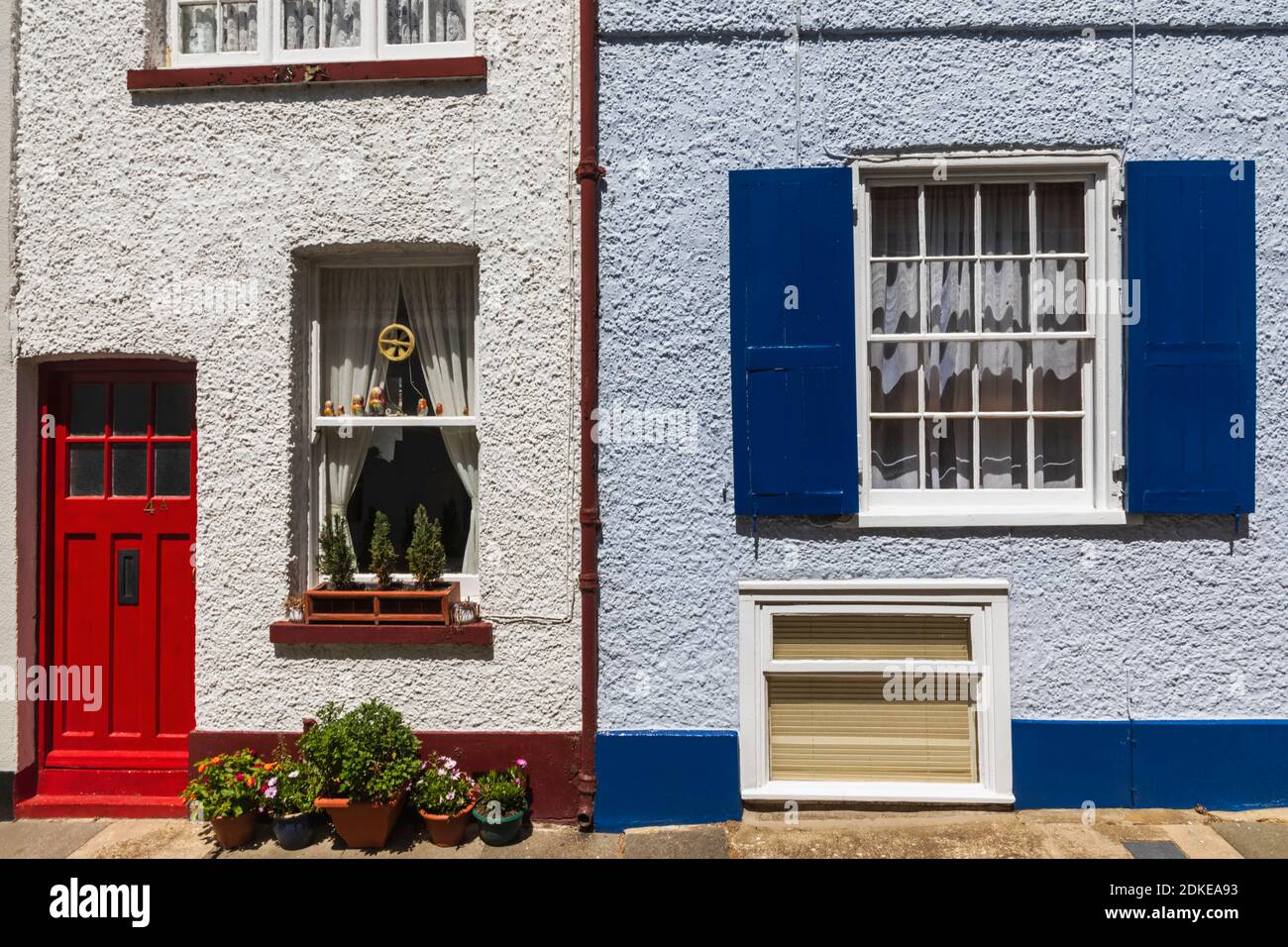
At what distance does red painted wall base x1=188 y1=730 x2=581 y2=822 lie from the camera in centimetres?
410

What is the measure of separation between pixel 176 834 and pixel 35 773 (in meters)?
1.03

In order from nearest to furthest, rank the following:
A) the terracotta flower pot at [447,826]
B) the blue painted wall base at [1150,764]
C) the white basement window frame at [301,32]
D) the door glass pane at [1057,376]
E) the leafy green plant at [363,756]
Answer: the leafy green plant at [363,756], the terracotta flower pot at [447,826], the blue painted wall base at [1150,764], the door glass pane at [1057,376], the white basement window frame at [301,32]

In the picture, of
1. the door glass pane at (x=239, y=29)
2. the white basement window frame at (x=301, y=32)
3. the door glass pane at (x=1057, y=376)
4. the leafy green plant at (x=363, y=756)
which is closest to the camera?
the leafy green plant at (x=363, y=756)

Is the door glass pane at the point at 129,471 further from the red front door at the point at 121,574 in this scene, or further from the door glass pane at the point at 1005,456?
the door glass pane at the point at 1005,456

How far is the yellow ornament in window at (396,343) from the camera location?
172 inches

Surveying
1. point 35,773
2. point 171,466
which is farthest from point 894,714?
point 35,773

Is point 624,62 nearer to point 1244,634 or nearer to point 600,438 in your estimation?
point 600,438

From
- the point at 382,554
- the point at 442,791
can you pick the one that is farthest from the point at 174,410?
the point at 442,791

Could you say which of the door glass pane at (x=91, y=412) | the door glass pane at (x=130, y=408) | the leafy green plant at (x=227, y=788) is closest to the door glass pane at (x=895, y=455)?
the leafy green plant at (x=227, y=788)

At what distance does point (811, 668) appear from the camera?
4125mm

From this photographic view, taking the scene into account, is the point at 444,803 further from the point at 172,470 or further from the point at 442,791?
the point at 172,470

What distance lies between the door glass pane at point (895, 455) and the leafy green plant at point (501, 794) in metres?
2.49

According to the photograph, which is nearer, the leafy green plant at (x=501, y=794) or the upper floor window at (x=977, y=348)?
the leafy green plant at (x=501, y=794)

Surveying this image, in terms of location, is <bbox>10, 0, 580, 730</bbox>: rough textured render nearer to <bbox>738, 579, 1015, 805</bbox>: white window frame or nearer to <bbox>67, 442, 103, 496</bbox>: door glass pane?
<bbox>67, 442, 103, 496</bbox>: door glass pane
